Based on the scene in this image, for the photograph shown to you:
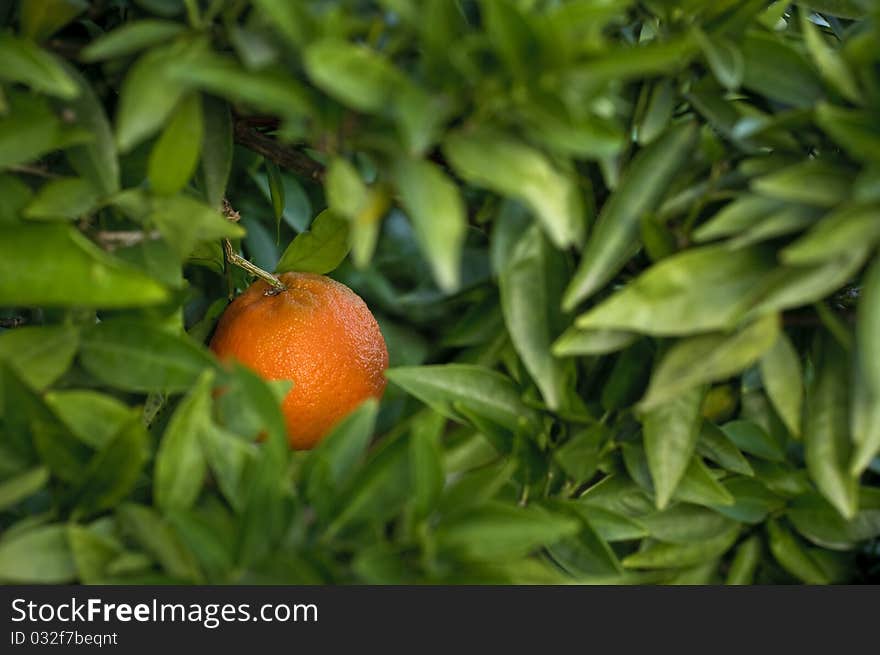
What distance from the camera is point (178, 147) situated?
0.62 metres

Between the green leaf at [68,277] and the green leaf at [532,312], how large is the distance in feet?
0.75

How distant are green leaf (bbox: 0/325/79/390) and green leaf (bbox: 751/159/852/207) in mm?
451

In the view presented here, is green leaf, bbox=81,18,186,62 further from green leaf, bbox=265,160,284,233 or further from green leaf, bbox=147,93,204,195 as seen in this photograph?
green leaf, bbox=265,160,284,233

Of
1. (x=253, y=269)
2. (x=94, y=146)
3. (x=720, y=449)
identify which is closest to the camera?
(x=94, y=146)

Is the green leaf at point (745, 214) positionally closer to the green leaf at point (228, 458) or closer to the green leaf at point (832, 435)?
the green leaf at point (832, 435)

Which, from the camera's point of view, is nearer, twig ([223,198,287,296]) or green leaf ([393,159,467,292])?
green leaf ([393,159,467,292])

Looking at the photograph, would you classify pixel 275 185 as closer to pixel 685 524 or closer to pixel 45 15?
pixel 45 15

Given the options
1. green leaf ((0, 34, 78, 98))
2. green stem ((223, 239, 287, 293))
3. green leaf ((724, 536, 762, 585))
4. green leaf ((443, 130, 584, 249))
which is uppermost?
green leaf ((0, 34, 78, 98))

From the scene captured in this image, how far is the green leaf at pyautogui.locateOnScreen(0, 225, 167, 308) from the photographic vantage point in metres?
0.57

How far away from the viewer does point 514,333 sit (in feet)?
2.16

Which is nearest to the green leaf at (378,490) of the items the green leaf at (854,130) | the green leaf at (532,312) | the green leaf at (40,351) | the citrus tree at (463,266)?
the citrus tree at (463,266)

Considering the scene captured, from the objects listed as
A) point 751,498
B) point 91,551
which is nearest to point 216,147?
point 91,551

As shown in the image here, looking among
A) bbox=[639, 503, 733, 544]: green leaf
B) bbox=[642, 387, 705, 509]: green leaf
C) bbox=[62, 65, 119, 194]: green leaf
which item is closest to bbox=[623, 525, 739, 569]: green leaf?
bbox=[639, 503, 733, 544]: green leaf

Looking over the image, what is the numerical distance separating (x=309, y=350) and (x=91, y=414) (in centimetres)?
21
